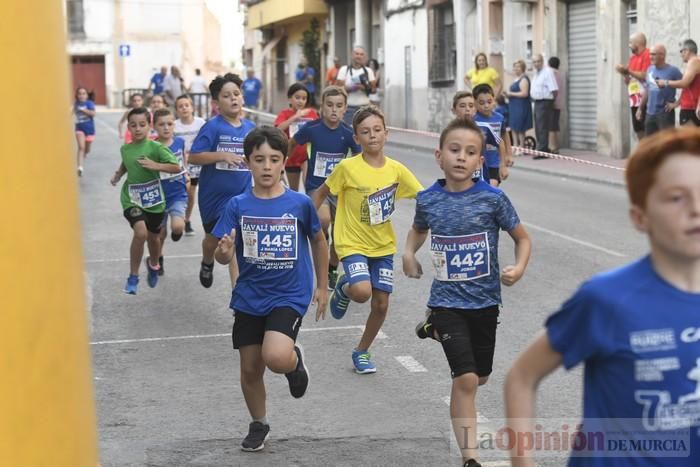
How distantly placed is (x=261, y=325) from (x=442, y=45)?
1207 inches

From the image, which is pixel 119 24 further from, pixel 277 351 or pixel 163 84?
pixel 277 351

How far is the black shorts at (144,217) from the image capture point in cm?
1154

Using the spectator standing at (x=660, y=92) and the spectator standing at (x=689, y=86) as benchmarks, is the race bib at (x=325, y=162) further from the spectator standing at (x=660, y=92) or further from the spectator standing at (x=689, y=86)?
the spectator standing at (x=660, y=92)

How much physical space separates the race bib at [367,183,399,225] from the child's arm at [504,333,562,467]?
5.05m

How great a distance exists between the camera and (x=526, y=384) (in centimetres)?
329

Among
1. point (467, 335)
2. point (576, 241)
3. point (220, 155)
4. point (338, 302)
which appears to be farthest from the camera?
point (576, 241)

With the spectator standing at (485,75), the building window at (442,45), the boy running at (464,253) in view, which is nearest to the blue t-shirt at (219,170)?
the boy running at (464,253)

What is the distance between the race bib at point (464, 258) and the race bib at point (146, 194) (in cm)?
563

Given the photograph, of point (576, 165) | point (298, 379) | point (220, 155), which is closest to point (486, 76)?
point (576, 165)

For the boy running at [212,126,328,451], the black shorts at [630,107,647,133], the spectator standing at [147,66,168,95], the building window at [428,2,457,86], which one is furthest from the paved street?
the spectator standing at [147,66,168,95]

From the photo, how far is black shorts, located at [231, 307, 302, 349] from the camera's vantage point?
6.59 meters

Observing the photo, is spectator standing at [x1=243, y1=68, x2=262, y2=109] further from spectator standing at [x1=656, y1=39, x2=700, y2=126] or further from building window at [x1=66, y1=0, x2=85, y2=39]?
building window at [x1=66, y1=0, x2=85, y2=39]

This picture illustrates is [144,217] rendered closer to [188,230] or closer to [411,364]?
[411,364]

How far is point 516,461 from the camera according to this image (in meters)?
3.37
